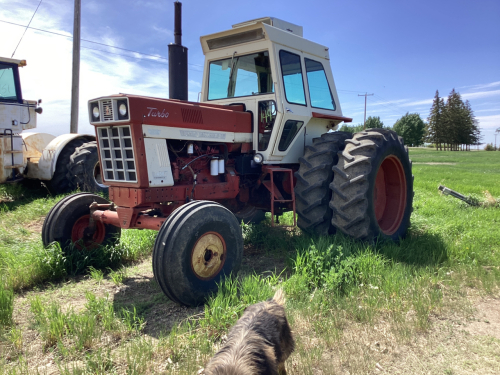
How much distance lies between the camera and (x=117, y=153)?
388cm

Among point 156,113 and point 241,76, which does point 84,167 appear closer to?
point 241,76

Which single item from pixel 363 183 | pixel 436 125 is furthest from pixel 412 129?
pixel 363 183

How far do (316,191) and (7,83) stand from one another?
733 centimetres

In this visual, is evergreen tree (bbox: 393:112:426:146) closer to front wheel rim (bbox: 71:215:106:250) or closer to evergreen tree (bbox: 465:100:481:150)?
evergreen tree (bbox: 465:100:481:150)

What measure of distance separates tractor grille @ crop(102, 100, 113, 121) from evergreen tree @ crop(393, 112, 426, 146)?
274 ft

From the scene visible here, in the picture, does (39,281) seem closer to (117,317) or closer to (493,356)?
(117,317)

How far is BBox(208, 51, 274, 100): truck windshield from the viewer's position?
4.91m

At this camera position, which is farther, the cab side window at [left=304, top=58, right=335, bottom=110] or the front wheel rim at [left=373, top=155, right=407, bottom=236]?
the front wheel rim at [left=373, top=155, right=407, bottom=236]

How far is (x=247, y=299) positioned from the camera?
3.04 metres

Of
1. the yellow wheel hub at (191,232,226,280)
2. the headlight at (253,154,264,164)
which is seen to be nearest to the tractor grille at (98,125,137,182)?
the yellow wheel hub at (191,232,226,280)

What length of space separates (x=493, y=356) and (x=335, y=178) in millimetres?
2365

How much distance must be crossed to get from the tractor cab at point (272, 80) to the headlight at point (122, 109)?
1793 mm

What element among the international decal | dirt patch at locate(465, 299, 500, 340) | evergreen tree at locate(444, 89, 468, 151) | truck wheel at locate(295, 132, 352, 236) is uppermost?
evergreen tree at locate(444, 89, 468, 151)

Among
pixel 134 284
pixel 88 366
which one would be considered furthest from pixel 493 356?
pixel 134 284
